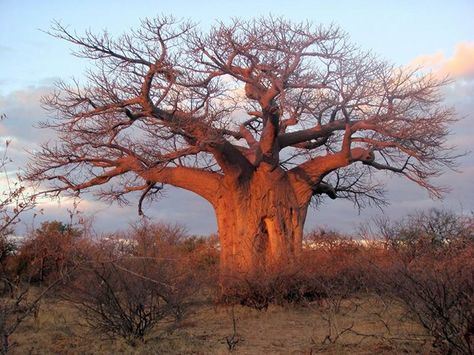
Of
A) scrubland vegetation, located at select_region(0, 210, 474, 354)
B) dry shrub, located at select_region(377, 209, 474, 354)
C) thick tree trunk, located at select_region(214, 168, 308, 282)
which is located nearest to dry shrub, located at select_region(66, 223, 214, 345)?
scrubland vegetation, located at select_region(0, 210, 474, 354)

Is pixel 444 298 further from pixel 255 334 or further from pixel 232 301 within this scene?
pixel 232 301

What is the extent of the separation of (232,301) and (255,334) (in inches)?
105

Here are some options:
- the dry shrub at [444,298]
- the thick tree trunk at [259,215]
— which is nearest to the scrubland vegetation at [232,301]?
the dry shrub at [444,298]

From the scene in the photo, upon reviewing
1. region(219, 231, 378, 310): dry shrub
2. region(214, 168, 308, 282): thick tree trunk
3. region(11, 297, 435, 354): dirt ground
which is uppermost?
region(214, 168, 308, 282): thick tree trunk

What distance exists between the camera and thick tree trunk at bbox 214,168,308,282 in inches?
542

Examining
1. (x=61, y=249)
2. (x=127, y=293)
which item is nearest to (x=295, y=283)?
(x=127, y=293)

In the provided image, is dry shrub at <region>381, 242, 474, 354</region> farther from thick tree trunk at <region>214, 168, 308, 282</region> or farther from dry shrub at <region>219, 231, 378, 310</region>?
thick tree trunk at <region>214, 168, 308, 282</region>

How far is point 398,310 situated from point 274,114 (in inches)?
201

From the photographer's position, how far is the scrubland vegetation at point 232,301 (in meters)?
5.92

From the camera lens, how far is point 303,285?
37.4 ft

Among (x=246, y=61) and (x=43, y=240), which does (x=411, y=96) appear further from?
(x=43, y=240)

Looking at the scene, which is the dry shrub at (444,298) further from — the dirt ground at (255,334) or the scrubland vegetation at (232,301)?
the dirt ground at (255,334)

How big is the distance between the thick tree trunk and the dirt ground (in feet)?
8.30

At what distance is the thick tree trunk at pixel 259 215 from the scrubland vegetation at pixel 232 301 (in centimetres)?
175
